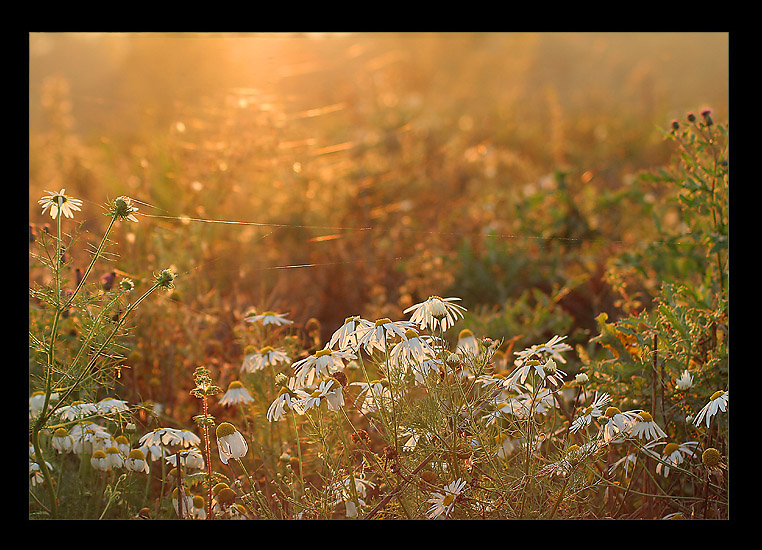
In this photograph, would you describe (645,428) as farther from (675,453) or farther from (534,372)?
(534,372)

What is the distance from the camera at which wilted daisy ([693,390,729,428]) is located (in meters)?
1.20

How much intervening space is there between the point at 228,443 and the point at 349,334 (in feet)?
0.98

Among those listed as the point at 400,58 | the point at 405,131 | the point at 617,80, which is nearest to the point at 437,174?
the point at 405,131

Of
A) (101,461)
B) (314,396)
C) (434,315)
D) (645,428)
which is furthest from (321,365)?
(645,428)

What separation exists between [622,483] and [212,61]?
2469mm

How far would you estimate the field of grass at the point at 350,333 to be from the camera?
47.3 inches

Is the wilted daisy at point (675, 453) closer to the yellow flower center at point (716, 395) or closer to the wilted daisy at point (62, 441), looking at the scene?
the yellow flower center at point (716, 395)

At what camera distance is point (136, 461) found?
1.24 m

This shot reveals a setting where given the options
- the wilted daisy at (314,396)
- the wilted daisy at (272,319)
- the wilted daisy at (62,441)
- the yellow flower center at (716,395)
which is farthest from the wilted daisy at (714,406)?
the wilted daisy at (62,441)

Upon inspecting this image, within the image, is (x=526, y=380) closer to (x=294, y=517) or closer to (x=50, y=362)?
(x=294, y=517)

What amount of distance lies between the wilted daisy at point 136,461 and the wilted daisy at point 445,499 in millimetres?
508

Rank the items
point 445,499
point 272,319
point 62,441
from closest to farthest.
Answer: point 445,499 → point 62,441 → point 272,319

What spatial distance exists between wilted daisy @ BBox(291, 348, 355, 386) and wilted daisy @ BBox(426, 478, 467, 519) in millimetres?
267
